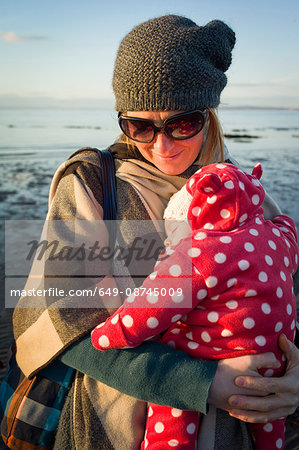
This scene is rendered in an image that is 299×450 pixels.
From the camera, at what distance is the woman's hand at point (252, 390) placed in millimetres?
1558

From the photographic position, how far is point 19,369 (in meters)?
1.97

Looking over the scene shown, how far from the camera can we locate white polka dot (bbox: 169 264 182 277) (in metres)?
1.53

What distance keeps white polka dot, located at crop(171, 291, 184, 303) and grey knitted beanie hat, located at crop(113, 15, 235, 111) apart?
3.04 ft

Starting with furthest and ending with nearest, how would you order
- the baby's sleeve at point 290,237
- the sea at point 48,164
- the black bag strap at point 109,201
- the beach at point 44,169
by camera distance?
1. the sea at point 48,164
2. the beach at point 44,169
3. the black bag strap at point 109,201
4. the baby's sleeve at point 290,237

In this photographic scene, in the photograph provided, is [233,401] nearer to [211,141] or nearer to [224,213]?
[224,213]

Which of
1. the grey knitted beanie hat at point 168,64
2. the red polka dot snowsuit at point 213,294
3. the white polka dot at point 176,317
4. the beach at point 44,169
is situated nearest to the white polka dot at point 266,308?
the red polka dot snowsuit at point 213,294

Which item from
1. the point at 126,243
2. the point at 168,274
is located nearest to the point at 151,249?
the point at 126,243

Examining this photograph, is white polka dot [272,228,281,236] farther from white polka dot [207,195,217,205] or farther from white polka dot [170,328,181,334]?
white polka dot [170,328,181,334]

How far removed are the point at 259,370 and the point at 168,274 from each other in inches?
21.9

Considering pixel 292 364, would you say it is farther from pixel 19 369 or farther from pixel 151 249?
pixel 19 369

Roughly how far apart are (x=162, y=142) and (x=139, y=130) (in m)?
0.13

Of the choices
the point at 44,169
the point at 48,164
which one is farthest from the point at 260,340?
the point at 48,164

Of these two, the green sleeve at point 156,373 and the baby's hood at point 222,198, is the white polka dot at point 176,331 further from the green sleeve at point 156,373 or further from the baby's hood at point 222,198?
the baby's hood at point 222,198

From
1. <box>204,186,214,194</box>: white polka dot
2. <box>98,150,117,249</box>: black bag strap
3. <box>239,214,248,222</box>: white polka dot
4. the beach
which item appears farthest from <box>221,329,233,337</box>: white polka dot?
the beach
